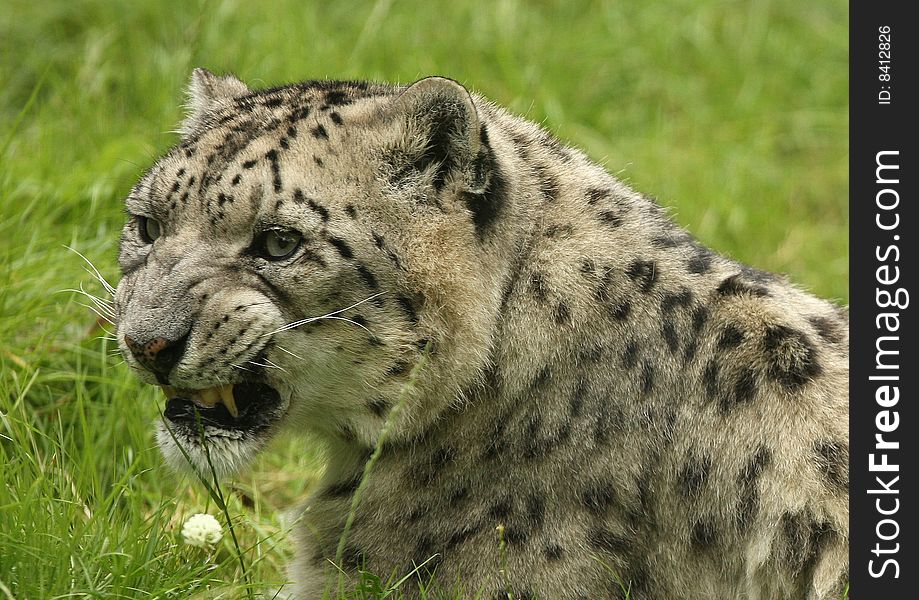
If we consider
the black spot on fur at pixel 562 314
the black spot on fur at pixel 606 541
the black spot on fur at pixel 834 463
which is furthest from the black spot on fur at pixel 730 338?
the black spot on fur at pixel 606 541

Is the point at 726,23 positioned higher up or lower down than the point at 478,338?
higher up

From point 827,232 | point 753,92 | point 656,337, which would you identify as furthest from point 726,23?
point 656,337

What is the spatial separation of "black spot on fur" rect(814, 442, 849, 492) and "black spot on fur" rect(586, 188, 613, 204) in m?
1.46

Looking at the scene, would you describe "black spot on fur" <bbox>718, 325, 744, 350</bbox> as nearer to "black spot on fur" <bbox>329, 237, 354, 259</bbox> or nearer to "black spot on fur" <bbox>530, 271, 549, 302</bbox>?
"black spot on fur" <bbox>530, 271, 549, 302</bbox>

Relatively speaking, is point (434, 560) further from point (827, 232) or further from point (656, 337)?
point (827, 232)

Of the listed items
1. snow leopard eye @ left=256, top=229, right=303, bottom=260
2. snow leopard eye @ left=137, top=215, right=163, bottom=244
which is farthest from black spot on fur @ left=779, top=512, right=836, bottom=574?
snow leopard eye @ left=137, top=215, right=163, bottom=244

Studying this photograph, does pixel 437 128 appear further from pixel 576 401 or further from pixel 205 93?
pixel 205 93

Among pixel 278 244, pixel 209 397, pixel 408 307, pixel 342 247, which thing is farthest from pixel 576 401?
pixel 209 397

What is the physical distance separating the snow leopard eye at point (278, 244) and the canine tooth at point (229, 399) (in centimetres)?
61

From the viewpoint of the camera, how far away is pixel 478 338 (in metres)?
5.71

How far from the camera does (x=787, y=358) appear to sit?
5.80m

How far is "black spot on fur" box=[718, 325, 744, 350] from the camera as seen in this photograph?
Result: 19.0ft

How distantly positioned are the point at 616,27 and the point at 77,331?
690 cm
